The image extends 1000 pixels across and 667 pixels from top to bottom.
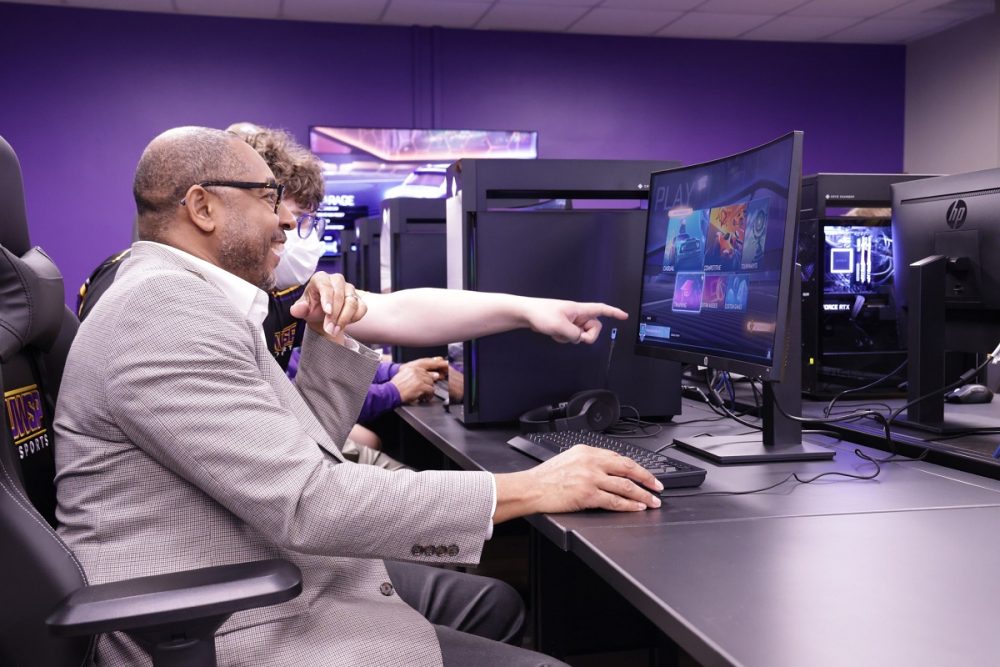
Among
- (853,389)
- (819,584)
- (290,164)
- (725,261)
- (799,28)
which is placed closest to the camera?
(819,584)

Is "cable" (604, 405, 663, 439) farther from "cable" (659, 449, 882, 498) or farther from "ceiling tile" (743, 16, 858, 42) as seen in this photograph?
"ceiling tile" (743, 16, 858, 42)

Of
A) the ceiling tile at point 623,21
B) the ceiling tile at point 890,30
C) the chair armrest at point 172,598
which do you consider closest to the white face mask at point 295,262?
the chair armrest at point 172,598

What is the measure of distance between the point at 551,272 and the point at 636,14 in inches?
175

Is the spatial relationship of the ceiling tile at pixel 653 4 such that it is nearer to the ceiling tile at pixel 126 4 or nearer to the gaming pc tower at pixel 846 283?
the ceiling tile at pixel 126 4

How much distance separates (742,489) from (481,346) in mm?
688

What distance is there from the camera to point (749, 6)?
561 centimetres

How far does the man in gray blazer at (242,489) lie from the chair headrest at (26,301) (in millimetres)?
64

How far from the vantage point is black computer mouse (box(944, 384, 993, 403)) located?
2.03 metres

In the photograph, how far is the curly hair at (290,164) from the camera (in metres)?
2.11

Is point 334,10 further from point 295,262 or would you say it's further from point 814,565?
point 814,565

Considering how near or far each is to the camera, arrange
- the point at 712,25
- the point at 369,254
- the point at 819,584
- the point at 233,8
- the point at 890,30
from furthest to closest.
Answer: the point at 890,30 → the point at 712,25 → the point at 233,8 → the point at 369,254 → the point at 819,584

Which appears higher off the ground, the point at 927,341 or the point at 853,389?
the point at 927,341

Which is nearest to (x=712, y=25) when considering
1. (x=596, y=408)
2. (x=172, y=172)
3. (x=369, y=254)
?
(x=369, y=254)

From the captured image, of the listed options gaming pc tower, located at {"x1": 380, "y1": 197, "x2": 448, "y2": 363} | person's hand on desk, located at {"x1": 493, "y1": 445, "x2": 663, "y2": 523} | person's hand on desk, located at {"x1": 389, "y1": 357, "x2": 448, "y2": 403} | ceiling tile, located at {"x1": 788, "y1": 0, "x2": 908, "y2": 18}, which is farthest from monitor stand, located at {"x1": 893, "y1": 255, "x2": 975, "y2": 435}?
ceiling tile, located at {"x1": 788, "y1": 0, "x2": 908, "y2": 18}
